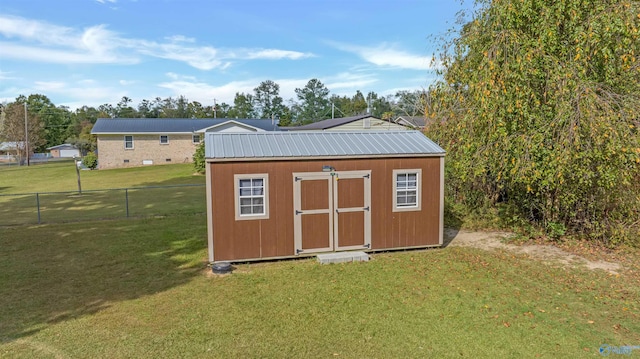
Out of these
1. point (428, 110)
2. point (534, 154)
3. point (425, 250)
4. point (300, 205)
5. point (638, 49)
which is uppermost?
point (638, 49)

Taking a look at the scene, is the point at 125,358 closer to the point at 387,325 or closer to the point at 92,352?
the point at 92,352

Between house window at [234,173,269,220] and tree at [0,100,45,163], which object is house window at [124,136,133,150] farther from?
house window at [234,173,269,220]

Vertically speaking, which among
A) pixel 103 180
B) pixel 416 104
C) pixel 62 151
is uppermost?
pixel 416 104

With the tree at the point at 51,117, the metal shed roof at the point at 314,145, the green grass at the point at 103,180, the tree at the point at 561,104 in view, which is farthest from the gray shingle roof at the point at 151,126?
the tree at the point at 51,117

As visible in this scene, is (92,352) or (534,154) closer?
(92,352)

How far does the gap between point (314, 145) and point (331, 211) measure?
1.69 meters

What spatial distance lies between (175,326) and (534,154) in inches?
348

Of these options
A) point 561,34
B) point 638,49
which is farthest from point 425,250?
point 638,49

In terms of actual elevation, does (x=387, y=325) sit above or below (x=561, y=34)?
below

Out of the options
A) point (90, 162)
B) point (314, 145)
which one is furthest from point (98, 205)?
point (90, 162)

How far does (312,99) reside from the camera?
84.2 metres

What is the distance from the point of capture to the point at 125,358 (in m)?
5.20

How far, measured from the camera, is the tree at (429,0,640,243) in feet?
30.5

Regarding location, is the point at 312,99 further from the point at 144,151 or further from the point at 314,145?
the point at 314,145
